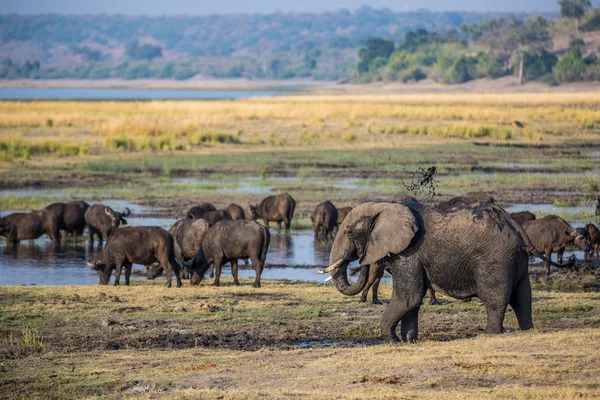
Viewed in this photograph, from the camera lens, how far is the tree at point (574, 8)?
16025 centimetres

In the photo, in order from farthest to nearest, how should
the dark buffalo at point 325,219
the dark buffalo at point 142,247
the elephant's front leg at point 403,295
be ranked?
the dark buffalo at point 325,219
the dark buffalo at point 142,247
the elephant's front leg at point 403,295

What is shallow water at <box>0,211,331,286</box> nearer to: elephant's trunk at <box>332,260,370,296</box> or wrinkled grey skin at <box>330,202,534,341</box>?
elephant's trunk at <box>332,260,370,296</box>

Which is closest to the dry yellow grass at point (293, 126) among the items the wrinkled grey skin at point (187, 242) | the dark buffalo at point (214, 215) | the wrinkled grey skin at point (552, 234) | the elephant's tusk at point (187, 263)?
the dark buffalo at point (214, 215)

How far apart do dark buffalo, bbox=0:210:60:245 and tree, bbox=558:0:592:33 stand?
146 m

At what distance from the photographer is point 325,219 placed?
2242cm

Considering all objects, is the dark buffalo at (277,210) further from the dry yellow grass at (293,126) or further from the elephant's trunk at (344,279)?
the dry yellow grass at (293,126)

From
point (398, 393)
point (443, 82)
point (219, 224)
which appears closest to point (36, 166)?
point (219, 224)

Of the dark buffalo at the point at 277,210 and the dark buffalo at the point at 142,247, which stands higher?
the dark buffalo at the point at 142,247

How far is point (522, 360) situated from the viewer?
364 inches

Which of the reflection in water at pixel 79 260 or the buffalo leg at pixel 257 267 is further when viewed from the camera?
the reflection in water at pixel 79 260

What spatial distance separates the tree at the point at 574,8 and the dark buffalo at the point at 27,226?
146 meters

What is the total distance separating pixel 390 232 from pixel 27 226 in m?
13.3

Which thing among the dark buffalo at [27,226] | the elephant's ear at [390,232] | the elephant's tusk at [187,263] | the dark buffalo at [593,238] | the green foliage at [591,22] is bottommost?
the dark buffalo at [27,226]

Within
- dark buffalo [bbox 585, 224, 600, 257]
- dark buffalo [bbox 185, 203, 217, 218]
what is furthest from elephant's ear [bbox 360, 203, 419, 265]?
dark buffalo [bbox 185, 203, 217, 218]
